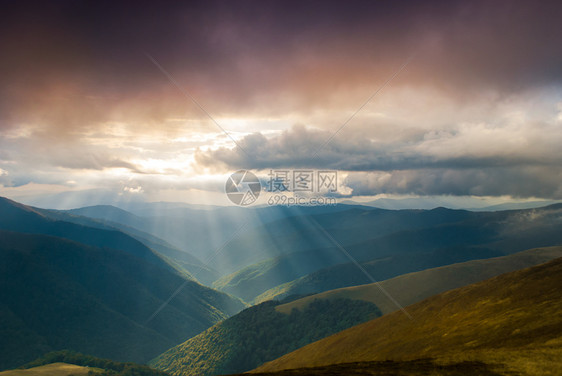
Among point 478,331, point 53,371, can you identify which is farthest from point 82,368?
point 478,331

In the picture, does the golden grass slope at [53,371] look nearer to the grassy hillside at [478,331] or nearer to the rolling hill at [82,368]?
the rolling hill at [82,368]

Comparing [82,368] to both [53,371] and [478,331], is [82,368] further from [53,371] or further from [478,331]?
[478,331]

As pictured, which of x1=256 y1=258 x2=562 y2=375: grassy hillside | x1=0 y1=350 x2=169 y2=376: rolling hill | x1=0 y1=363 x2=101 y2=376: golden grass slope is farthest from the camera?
x1=0 y1=350 x2=169 y2=376: rolling hill

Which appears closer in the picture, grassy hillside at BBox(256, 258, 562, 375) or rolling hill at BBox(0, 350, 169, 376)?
grassy hillside at BBox(256, 258, 562, 375)

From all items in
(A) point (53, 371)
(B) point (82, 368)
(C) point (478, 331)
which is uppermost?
(C) point (478, 331)

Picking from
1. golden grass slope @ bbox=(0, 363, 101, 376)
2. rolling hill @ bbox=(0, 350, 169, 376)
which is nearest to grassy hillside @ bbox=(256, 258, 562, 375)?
rolling hill @ bbox=(0, 350, 169, 376)

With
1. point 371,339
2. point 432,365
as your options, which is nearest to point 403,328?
point 371,339

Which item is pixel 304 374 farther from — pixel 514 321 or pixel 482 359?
pixel 514 321

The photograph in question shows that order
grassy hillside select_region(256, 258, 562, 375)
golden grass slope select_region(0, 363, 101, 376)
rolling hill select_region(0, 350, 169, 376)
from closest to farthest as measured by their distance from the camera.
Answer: grassy hillside select_region(256, 258, 562, 375), golden grass slope select_region(0, 363, 101, 376), rolling hill select_region(0, 350, 169, 376)

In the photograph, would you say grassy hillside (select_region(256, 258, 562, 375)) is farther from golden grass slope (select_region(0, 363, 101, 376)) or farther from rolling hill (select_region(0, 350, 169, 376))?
golden grass slope (select_region(0, 363, 101, 376))
